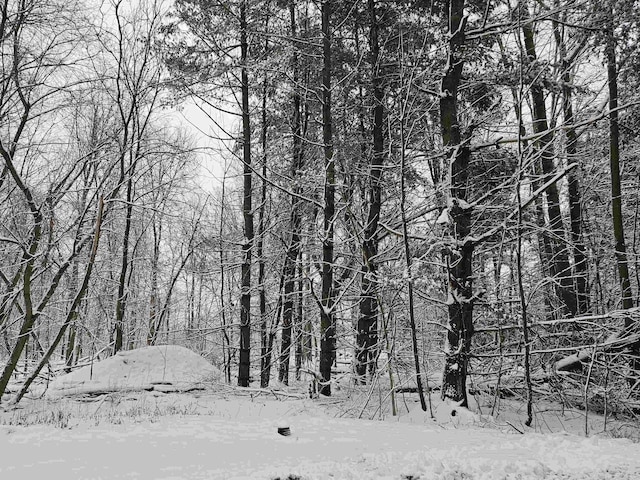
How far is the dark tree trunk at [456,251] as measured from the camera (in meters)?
6.73

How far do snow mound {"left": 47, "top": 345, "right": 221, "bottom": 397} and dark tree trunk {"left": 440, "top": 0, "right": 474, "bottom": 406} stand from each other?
6.14 m

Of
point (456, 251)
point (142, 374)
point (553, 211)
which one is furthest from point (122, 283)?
point (553, 211)

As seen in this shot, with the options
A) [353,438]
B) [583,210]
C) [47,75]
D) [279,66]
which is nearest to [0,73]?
[47,75]

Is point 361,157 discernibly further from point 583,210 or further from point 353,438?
point 353,438

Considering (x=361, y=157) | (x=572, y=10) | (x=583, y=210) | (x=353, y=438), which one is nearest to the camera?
(x=353, y=438)

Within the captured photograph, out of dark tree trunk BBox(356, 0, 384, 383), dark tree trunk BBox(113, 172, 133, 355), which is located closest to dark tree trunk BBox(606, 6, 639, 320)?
dark tree trunk BBox(356, 0, 384, 383)

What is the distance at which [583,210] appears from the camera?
12031mm

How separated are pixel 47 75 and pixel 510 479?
9905mm

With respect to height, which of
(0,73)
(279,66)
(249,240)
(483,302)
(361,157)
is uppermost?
(279,66)

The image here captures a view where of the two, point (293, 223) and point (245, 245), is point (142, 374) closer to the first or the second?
point (245, 245)

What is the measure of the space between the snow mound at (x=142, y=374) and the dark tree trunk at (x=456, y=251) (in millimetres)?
6138

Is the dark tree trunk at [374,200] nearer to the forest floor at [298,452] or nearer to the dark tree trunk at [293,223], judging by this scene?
the dark tree trunk at [293,223]

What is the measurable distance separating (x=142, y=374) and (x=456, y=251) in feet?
26.1

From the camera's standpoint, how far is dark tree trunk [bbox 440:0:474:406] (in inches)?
265
